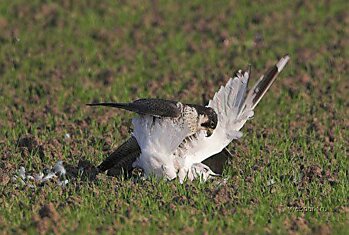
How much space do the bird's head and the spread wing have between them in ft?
Result: 0.14

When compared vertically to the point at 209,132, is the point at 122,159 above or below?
below

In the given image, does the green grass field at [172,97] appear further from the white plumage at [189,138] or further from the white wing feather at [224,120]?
the white wing feather at [224,120]

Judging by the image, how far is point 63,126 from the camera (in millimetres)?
8062

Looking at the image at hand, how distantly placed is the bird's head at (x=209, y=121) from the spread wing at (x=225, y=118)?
0.14ft

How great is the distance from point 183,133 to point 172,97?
251 cm

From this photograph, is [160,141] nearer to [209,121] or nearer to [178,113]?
[178,113]

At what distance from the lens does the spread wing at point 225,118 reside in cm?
666

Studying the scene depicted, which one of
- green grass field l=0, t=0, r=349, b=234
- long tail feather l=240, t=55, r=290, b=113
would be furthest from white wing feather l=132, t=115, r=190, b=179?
long tail feather l=240, t=55, r=290, b=113

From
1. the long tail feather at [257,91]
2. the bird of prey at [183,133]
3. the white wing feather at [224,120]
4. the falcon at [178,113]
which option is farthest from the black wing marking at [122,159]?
the long tail feather at [257,91]

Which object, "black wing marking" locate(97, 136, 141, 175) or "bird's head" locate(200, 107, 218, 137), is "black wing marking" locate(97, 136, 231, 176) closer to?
"black wing marking" locate(97, 136, 141, 175)

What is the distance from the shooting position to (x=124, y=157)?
671cm

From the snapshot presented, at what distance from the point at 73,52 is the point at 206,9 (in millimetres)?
2076

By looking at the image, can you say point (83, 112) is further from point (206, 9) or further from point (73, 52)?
point (206, 9)

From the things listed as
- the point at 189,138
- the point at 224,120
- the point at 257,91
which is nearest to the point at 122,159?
the point at 189,138
